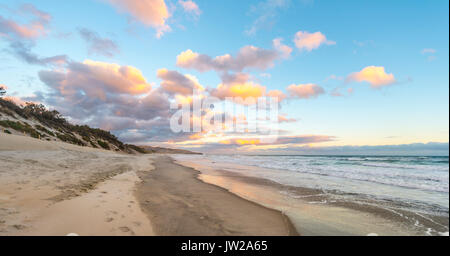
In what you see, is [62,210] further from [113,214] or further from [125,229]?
[125,229]

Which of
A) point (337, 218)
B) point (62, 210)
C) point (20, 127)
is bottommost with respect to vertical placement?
point (337, 218)

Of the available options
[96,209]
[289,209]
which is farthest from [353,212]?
[96,209]

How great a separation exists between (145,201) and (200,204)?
1759 mm

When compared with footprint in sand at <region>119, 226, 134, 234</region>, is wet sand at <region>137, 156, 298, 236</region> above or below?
below

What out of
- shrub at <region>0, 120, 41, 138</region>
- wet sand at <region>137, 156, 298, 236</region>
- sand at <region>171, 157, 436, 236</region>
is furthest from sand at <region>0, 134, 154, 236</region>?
shrub at <region>0, 120, 41, 138</region>

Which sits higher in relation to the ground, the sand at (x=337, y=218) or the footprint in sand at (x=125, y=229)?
the footprint in sand at (x=125, y=229)

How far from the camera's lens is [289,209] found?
6199mm

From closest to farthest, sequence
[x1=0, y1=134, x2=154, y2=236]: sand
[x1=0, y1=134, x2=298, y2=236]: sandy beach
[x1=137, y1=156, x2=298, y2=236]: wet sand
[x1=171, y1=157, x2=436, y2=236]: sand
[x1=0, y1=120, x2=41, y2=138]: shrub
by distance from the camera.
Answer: [x1=0, y1=134, x2=154, y2=236]: sand < [x1=0, y1=134, x2=298, y2=236]: sandy beach < [x1=137, y1=156, x2=298, y2=236]: wet sand < [x1=171, y1=157, x2=436, y2=236]: sand < [x1=0, y1=120, x2=41, y2=138]: shrub

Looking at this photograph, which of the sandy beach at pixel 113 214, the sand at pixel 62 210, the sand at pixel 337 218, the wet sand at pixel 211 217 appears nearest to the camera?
the sand at pixel 62 210

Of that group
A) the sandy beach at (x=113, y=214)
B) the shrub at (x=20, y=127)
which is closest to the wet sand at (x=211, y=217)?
the sandy beach at (x=113, y=214)

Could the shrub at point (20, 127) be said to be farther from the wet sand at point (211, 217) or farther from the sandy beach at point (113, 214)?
the wet sand at point (211, 217)

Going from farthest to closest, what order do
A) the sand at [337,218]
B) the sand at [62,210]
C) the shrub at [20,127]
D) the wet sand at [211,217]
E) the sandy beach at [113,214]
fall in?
1. the shrub at [20,127]
2. the sand at [337,218]
3. the wet sand at [211,217]
4. the sandy beach at [113,214]
5. the sand at [62,210]

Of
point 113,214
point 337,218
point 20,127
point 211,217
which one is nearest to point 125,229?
point 113,214

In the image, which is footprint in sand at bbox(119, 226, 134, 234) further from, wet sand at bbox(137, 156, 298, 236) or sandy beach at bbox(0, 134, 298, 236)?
wet sand at bbox(137, 156, 298, 236)
